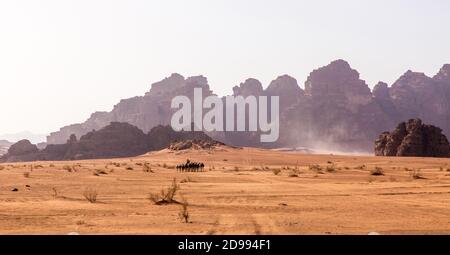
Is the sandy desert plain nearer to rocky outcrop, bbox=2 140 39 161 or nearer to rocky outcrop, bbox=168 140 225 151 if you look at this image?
rocky outcrop, bbox=168 140 225 151

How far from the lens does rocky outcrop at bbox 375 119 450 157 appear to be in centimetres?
7062

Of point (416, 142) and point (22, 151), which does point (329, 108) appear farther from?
point (22, 151)

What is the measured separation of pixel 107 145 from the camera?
323 feet

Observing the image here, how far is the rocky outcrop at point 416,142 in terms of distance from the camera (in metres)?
70.6
